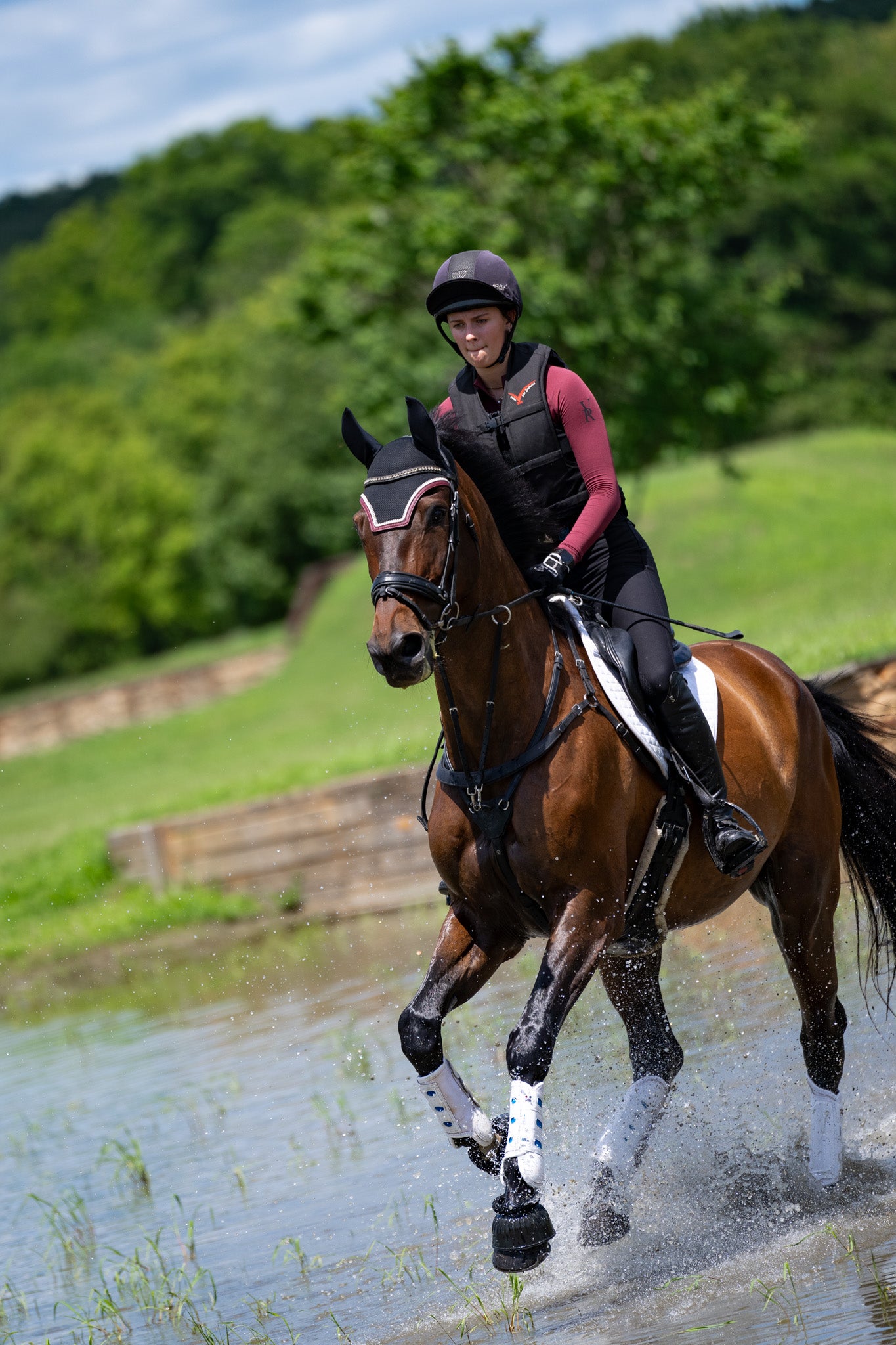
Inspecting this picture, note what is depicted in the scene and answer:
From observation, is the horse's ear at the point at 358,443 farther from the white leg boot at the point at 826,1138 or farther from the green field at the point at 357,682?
the green field at the point at 357,682

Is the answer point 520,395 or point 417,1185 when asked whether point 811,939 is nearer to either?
point 417,1185

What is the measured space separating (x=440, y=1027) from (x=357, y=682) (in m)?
25.5

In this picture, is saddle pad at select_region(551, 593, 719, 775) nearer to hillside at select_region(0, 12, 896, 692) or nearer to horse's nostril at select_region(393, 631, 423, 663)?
horse's nostril at select_region(393, 631, 423, 663)

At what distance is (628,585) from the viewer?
5652mm

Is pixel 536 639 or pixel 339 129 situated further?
pixel 339 129

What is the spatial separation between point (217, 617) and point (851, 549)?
36947mm

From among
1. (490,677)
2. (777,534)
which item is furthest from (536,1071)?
(777,534)

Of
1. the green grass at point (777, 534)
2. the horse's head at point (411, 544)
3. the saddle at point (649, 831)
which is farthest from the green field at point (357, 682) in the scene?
the horse's head at point (411, 544)

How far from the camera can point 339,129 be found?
1107 inches

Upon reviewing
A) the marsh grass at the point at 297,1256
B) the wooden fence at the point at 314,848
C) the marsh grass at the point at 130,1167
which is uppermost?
the marsh grass at the point at 297,1256

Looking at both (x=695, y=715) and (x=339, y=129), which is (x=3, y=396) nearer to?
(x=339, y=129)

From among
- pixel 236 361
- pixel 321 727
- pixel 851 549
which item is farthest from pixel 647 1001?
pixel 236 361

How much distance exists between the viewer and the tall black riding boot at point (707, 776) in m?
5.50

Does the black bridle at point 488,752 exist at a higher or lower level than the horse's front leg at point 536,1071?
higher
